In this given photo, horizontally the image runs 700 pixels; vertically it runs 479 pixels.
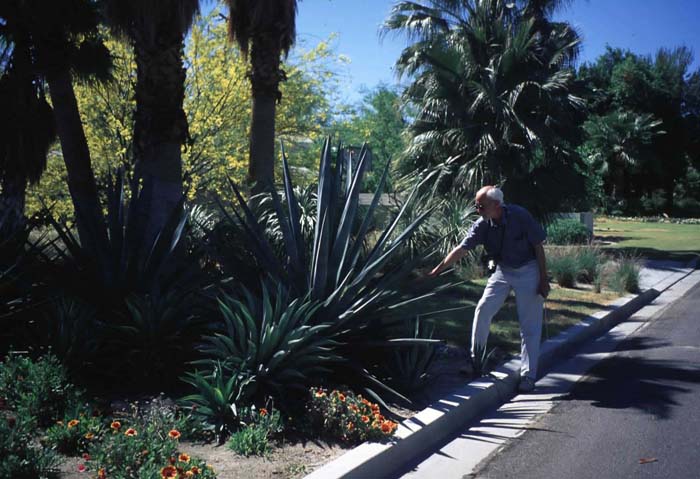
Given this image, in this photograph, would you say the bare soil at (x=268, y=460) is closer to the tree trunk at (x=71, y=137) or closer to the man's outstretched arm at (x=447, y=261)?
the man's outstretched arm at (x=447, y=261)

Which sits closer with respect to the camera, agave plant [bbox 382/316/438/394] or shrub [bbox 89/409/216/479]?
shrub [bbox 89/409/216/479]

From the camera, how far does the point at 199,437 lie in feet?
17.7

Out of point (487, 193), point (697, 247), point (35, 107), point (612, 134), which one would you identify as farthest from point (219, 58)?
point (612, 134)

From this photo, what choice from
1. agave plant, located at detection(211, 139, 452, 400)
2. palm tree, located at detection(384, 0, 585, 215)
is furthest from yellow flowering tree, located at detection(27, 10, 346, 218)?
agave plant, located at detection(211, 139, 452, 400)

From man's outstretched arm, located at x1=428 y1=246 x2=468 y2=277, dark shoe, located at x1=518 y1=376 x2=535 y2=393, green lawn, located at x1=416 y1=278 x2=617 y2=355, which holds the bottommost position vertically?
dark shoe, located at x1=518 y1=376 x2=535 y2=393

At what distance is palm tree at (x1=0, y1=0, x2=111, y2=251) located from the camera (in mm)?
10984

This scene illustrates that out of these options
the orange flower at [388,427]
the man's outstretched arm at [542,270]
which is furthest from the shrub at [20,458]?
the man's outstretched arm at [542,270]

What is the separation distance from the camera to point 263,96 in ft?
40.0

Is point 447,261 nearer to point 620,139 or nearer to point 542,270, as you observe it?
point 542,270

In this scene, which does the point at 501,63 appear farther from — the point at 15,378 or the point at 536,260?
the point at 15,378

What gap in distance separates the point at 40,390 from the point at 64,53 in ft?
24.4

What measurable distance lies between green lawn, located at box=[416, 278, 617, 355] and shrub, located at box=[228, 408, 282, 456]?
2.60 meters

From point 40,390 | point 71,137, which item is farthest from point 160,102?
A: point 40,390

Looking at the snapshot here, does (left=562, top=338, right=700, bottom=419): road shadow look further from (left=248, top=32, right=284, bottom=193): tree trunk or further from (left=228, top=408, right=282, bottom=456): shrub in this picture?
(left=248, top=32, right=284, bottom=193): tree trunk
